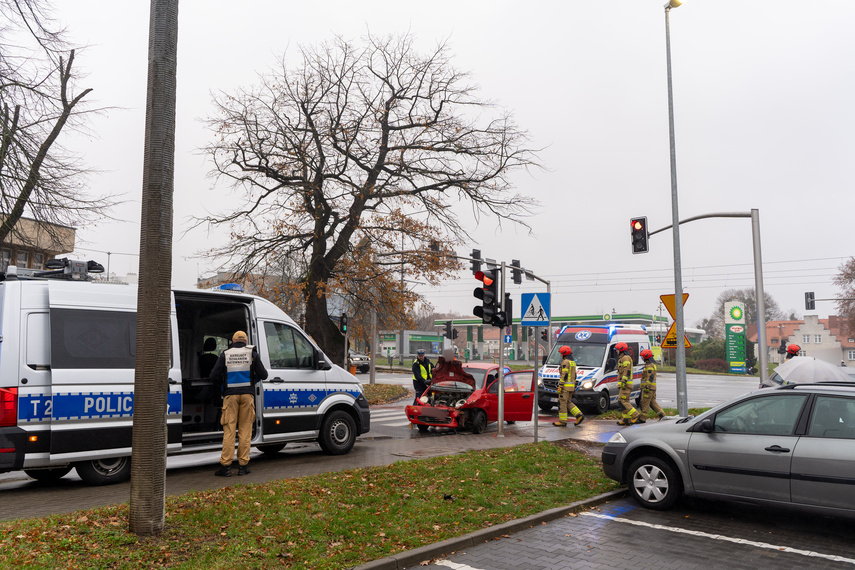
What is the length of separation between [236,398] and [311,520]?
3125mm

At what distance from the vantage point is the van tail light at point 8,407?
7.00m

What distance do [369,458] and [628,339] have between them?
13.3 meters

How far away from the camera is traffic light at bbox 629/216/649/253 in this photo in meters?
17.0

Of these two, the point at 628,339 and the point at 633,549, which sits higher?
the point at 628,339

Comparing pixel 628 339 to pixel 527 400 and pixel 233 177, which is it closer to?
pixel 527 400

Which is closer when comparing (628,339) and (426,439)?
(426,439)

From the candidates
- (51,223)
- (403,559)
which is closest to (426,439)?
(403,559)

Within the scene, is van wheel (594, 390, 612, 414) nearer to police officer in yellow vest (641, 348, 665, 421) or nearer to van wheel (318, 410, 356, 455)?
police officer in yellow vest (641, 348, 665, 421)

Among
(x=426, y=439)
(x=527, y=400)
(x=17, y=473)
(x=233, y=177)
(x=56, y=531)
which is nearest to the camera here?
(x=56, y=531)

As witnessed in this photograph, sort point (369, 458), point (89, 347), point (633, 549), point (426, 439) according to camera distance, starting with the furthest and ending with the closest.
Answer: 1. point (426, 439)
2. point (369, 458)
3. point (89, 347)
4. point (633, 549)

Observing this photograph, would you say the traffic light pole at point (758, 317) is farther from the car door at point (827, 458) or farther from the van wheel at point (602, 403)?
the car door at point (827, 458)

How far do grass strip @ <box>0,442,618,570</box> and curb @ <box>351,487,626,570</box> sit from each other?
121mm

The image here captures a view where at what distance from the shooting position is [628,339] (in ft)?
69.6

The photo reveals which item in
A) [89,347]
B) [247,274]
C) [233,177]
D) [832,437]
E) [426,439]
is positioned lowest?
[426,439]
